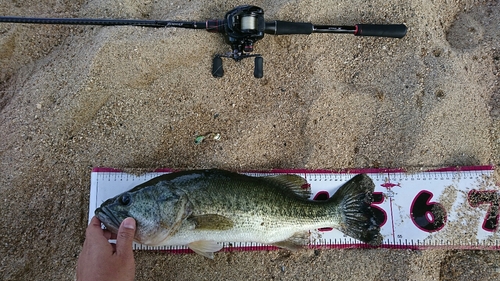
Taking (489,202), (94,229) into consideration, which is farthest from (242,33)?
(489,202)

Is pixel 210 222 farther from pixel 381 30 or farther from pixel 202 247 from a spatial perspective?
pixel 381 30

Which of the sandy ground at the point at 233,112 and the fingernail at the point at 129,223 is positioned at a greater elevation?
the sandy ground at the point at 233,112

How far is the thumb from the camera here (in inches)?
99.9

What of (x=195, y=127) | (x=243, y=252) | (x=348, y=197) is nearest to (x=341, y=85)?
(x=348, y=197)

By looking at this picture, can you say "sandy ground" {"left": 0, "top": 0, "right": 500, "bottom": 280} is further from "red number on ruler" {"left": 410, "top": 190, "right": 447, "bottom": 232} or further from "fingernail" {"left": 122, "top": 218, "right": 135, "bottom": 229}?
"fingernail" {"left": 122, "top": 218, "right": 135, "bottom": 229}

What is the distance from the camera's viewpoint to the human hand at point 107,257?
100.0 inches

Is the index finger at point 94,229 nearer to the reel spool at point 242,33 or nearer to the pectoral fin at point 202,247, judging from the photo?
the pectoral fin at point 202,247

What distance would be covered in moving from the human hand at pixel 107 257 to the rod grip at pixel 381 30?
2601 mm

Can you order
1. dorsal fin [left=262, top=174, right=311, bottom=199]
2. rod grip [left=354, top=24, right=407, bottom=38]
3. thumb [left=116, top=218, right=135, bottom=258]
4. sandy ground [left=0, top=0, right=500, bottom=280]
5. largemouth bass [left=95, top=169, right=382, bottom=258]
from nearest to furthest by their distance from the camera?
1. thumb [left=116, top=218, right=135, bottom=258]
2. largemouth bass [left=95, top=169, right=382, bottom=258]
3. dorsal fin [left=262, top=174, right=311, bottom=199]
4. sandy ground [left=0, top=0, right=500, bottom=280]
5. rod grip [left=354, top=24, right=407, bottom=38]

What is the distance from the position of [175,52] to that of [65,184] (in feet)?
5.14

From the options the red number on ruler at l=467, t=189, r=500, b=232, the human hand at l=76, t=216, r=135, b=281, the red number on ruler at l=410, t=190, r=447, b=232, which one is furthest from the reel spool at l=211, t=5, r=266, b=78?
the red number on ruler at l=467, t=189, r=500, b=232

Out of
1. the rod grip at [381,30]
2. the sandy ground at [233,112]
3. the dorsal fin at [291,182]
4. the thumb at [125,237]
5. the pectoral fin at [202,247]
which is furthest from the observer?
the rod grip at [381,30]

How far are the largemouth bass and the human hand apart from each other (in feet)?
0.32

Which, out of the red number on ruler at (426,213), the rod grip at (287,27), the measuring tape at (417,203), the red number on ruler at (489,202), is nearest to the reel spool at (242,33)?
the rod grip at (287,27)
